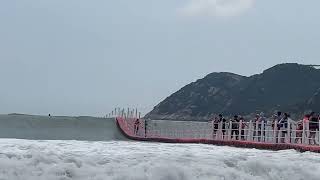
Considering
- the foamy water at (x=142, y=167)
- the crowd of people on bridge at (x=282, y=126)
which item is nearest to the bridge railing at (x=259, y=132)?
the crowd of people on bridge at (x=282, y=126)

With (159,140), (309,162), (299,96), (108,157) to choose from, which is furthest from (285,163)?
(299,96)

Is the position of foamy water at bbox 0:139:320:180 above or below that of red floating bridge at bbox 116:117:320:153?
below

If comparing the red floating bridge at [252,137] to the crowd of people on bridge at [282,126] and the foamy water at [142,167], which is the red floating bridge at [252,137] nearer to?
the crowd of people on bridge at [282,126]

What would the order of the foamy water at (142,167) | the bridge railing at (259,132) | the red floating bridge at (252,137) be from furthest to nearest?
the bridge railing at (259,132)
the red floating bridge at (252,137)
the foamy water at (142,167)

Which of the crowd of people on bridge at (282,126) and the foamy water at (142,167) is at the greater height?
the crowd of people on bridge at (282,126)

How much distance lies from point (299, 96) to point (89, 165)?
7414cm

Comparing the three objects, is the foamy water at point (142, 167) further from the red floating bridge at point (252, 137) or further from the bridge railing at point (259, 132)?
the bridge railing at point (259, 132)

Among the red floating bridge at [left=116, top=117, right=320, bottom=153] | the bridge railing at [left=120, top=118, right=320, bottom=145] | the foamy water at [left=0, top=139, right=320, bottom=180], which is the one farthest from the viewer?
the bridge railing at [left=120, top=118, right=320, bottom=145]

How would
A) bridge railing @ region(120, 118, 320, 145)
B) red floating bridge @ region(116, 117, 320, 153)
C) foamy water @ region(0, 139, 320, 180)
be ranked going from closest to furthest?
foamy water @ region(0, 139, 320, 180)
red floating bridge @ region(116, 117, 320, 153)
bridge railing @ region(120, 118, 320, 145)

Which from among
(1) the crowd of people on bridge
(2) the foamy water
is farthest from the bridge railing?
(2) the foamy water

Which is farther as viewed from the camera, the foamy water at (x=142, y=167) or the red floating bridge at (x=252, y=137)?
the red floating bridge at (x=252, y=137)

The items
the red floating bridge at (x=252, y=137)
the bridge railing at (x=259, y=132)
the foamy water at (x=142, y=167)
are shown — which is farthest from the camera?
the bridge railing at (x=259, y=132)

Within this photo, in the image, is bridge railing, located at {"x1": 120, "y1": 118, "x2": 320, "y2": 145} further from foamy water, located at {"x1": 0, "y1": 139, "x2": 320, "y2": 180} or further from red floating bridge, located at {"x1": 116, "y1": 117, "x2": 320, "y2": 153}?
foamy water, located at {"x1": 0, "y1": 139, "x2": 320, "y2": 180}

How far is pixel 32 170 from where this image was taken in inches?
410
